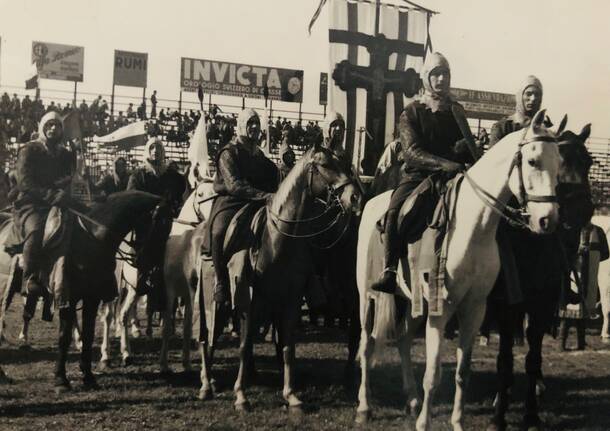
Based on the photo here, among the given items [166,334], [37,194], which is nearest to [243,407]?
[166,334]

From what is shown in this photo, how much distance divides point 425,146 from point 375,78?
6045mm

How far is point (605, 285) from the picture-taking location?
12.9m

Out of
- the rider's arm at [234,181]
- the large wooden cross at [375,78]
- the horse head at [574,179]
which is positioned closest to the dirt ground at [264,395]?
the horse head at [574,179]

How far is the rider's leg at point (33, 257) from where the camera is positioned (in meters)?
8.02

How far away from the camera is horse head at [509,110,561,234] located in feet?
16.8

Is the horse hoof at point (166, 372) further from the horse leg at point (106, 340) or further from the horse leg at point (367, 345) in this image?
the horse leg at point (367, 345)

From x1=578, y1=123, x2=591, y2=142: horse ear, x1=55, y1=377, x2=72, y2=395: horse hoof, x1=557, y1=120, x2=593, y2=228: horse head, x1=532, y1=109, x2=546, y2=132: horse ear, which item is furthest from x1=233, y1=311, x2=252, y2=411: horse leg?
x1=578, y1=123, x2=591, y2=142: horse ear

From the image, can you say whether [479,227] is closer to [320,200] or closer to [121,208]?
[320,200]

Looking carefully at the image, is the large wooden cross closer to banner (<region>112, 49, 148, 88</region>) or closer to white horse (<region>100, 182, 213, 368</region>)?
white horse (<region>100, 182, 213, 368</region>)

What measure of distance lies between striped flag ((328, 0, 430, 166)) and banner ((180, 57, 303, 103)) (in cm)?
2533

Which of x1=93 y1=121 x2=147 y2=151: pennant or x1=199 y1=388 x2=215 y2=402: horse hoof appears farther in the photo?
x1=93 y1=121 x2=147 y2=151: pennant

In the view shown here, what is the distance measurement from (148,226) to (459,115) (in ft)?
13.5

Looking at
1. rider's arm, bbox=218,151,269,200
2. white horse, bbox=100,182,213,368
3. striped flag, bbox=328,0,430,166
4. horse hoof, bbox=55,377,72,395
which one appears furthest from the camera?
striped flag, bbox=328,0,430,166

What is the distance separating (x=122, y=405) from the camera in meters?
7.24
